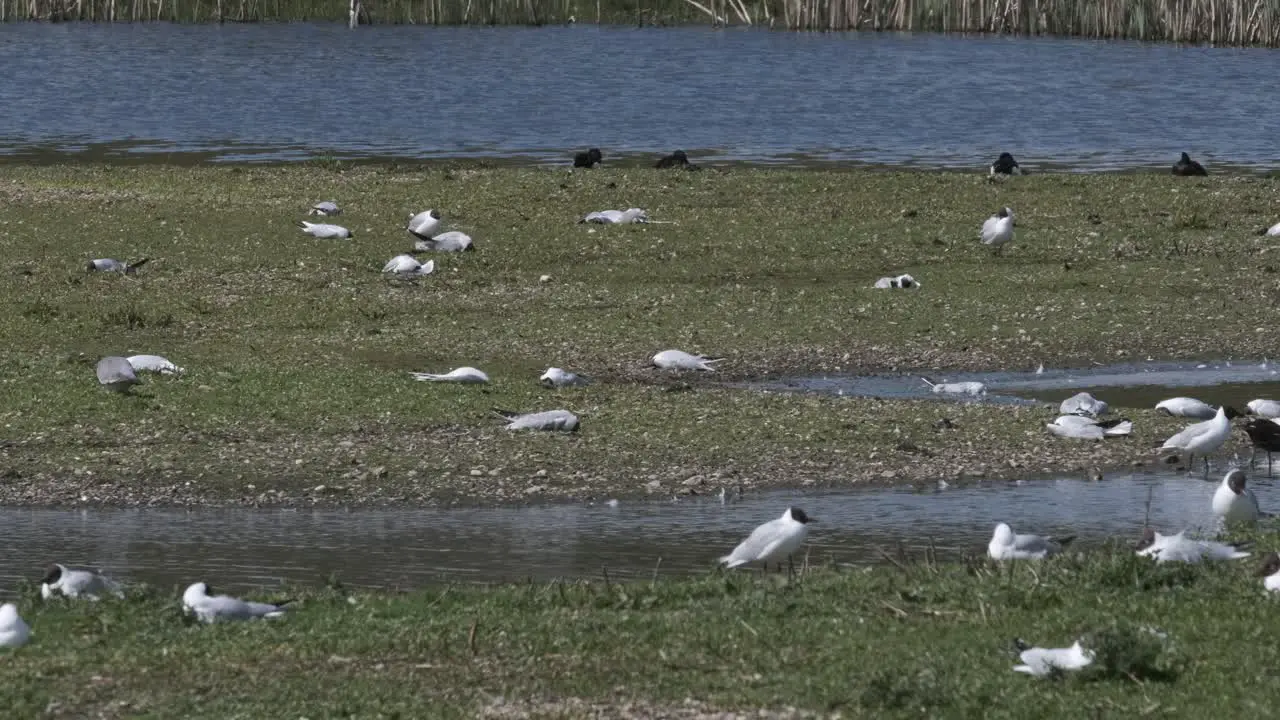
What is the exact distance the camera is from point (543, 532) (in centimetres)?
1364

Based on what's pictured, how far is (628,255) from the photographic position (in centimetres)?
2408

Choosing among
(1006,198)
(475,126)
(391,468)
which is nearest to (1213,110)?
(475,126)

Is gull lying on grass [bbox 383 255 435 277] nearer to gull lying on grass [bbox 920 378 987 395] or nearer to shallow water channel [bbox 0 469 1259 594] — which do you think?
gull lying on grass [bbox 920 378 987 395]

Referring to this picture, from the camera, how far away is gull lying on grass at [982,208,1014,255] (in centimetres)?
2416

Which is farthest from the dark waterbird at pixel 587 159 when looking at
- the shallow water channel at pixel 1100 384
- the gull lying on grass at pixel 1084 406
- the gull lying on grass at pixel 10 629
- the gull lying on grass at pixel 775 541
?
the gull lying on grass at pixel 10 629

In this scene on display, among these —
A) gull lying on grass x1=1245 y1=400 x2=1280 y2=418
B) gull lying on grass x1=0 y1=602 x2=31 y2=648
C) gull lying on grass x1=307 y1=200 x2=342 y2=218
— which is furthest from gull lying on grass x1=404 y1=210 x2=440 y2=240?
gull lying on grass x1=0 y1=602 x2=31 y2=648

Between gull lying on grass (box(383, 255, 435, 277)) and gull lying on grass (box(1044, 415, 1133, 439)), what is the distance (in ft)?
28.8

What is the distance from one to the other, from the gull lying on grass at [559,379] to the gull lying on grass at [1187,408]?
15.9ft

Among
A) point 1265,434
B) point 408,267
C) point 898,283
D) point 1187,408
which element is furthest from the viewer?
point 408,267

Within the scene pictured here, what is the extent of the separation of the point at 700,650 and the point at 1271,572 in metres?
2.85

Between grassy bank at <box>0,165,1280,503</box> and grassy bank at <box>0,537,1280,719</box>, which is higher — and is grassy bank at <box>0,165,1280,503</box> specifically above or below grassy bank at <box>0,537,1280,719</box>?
below

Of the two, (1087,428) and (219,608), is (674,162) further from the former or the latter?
(219,608)

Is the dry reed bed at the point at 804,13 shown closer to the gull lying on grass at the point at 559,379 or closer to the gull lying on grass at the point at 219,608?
the gull lying on grass at the point at 559,379

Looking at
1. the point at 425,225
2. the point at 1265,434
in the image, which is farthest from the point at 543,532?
the point at 425,225
